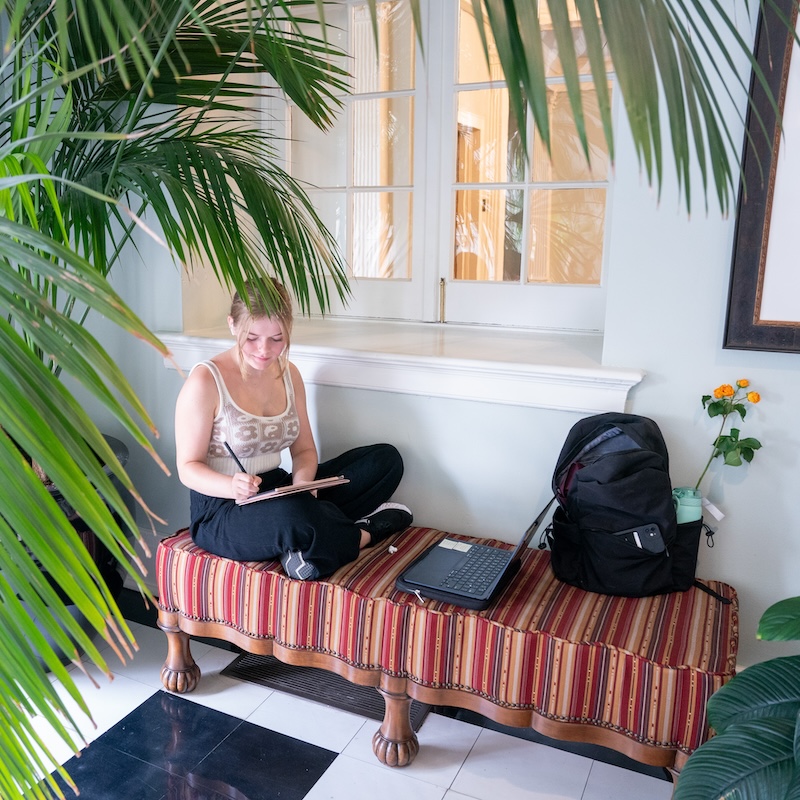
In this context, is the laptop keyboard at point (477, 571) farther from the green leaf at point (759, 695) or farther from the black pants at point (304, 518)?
the green leaf at point (759, 695)

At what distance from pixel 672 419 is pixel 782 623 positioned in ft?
2.10

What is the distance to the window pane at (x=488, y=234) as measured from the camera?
246cm

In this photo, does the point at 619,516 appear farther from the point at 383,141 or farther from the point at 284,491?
the point at 383,141

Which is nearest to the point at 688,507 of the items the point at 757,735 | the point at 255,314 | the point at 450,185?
the point at 757,735

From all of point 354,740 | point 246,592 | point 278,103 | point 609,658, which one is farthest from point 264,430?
point 278,103

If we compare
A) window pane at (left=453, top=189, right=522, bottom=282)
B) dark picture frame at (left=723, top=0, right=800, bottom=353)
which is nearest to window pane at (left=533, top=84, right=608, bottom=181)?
window pane at (left=453, top=189, right=522, bottom=282)

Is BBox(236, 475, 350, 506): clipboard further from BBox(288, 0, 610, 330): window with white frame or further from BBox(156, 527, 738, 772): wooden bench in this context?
BBox(288, 0, 610, 330): window with white frame

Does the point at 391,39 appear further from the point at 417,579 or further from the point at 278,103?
the point at 417,579

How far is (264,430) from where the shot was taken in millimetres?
2006

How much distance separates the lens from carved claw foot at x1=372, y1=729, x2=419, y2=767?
177 centimetres

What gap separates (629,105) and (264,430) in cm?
161

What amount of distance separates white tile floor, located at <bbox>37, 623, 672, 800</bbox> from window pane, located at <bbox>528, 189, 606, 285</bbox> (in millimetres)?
1372

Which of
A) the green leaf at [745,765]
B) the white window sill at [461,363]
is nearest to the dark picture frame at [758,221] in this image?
the white window sill at [461,363]

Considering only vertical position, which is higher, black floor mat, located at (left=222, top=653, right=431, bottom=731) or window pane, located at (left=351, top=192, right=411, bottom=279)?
window pane, located at (left=351, top=192, right=411, bottom=279)
